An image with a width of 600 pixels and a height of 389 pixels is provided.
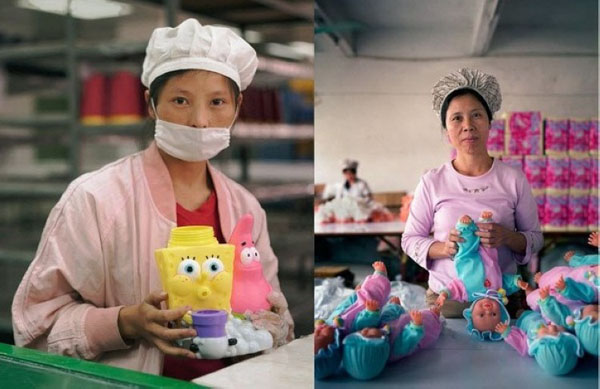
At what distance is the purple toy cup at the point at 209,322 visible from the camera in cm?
269

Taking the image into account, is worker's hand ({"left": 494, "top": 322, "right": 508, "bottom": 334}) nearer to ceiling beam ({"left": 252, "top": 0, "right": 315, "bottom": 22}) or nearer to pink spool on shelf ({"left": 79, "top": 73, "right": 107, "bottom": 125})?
ceiling beam ({"left": 252, "top": 0, "right": 315, "bottom": 22})

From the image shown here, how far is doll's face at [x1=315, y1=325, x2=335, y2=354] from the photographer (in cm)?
198

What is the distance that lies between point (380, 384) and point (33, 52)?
3054 millimetres

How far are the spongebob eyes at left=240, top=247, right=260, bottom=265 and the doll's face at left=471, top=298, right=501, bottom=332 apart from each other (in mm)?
1093

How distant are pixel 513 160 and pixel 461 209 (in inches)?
7.2

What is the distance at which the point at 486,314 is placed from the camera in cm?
194

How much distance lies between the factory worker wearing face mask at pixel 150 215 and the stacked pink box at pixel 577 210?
4.44ft

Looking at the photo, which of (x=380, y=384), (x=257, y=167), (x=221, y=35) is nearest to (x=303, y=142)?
(x=257, y=167)

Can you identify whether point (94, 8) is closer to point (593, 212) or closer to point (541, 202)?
point (541, 202)

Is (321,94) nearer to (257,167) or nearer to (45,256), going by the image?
(257,167)

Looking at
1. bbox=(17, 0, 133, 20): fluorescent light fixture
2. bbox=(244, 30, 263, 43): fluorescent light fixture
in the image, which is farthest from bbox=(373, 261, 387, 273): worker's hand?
bbox=(17, 0, 133, 20): fluorescent light fixture

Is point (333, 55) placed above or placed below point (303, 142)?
above

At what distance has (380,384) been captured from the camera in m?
1.97

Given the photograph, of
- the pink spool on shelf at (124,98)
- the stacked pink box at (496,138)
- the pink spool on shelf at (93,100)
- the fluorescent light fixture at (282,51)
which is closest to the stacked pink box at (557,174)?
the stacked pink box at (496,138)
